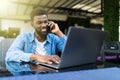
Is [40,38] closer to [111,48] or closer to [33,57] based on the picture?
[33,57]

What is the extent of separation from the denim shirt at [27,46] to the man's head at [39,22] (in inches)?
2.4

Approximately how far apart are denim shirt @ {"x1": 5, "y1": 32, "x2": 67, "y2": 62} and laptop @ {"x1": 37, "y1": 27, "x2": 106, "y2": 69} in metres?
0.27

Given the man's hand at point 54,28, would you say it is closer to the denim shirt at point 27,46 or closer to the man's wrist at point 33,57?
the denim shirt at point 27,46

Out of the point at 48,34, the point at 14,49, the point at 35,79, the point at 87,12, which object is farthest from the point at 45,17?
the point at 87,12

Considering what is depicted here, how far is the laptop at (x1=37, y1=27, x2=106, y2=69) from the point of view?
3.42ft

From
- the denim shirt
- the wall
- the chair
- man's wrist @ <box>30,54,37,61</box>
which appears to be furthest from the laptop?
the wall

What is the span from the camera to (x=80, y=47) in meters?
1.13

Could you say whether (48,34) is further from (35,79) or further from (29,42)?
(35,79)

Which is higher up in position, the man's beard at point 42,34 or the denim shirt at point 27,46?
the man's beard at point 42,34

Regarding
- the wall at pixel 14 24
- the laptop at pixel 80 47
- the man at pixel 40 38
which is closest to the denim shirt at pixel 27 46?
the man at pixel 40 38

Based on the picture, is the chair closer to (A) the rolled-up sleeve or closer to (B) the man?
(B) the man

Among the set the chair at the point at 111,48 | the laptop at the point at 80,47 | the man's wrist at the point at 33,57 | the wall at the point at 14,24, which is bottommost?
the chair at the point at 111,48

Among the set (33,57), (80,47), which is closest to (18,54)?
(33,57)

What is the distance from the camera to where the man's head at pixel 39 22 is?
5.75ft
